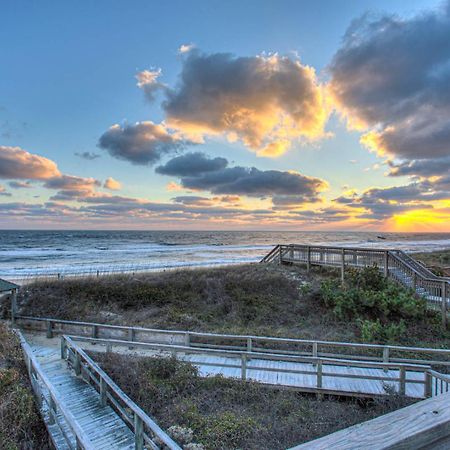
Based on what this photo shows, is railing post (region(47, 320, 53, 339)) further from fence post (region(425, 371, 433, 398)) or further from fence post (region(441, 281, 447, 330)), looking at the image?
fence post (region(441, 281, 447, 330))

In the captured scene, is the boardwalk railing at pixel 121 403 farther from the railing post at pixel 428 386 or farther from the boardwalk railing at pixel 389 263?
the boardwalk railing at pixel 389 263

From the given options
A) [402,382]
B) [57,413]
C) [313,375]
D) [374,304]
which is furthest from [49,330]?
[374,304]

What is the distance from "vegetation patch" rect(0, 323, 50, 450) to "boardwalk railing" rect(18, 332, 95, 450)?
20cm

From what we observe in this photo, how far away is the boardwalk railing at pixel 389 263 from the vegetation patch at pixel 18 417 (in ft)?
51.2

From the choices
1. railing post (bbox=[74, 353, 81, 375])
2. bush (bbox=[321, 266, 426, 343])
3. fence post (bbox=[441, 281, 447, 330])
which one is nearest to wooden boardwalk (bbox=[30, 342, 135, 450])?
railing post (bbox=[74, 353, 81, 375])

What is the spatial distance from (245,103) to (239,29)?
425cm

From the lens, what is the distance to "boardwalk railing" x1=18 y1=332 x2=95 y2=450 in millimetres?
5051

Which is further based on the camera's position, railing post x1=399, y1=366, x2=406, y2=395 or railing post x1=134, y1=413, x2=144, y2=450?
railing post x1=399, y1=366, x2=406, y2=395

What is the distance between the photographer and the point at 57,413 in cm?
683

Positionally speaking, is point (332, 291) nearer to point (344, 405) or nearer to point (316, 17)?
point (344, 405)

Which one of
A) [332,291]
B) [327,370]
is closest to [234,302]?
[332,291]

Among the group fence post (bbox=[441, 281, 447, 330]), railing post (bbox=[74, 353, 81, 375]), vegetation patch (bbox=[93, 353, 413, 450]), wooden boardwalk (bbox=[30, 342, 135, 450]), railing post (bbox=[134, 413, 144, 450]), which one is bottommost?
vegetation patch (bbox=[93, 353, 413, 450])

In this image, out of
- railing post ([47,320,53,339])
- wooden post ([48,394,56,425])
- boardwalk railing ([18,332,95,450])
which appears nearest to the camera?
boardwalk railing ([18,332,95,450])

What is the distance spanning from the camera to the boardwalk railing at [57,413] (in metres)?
5.05
